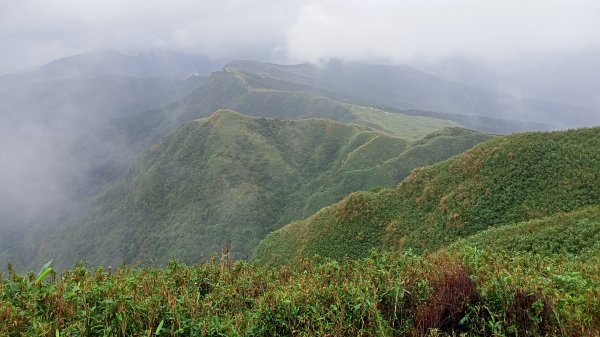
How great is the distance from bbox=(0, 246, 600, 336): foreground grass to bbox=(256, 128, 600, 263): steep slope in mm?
32272

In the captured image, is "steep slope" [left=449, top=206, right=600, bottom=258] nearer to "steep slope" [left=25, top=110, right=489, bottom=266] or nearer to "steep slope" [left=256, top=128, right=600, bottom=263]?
"steep slope" [left=256, top=128, right=600, bottom=263]

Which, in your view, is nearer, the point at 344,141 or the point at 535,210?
the point at 535,210

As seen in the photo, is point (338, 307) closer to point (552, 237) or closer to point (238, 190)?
point (552, 237)

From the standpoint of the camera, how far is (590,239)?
2094cm

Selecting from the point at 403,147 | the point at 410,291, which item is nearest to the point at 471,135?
the point at 403,147

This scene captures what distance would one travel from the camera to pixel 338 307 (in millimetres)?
7180

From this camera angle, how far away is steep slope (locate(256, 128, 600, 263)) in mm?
38750

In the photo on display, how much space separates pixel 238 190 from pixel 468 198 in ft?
414

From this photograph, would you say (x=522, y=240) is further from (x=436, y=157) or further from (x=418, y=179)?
(x=436, y=157)

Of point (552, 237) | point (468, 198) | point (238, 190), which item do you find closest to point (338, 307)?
point (552, 237)

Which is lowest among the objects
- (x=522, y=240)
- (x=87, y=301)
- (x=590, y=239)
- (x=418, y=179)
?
(x=418, y=179)

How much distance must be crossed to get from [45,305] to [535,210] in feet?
131

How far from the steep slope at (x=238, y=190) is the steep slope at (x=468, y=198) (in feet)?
238

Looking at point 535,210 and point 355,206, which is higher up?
point 535,210
